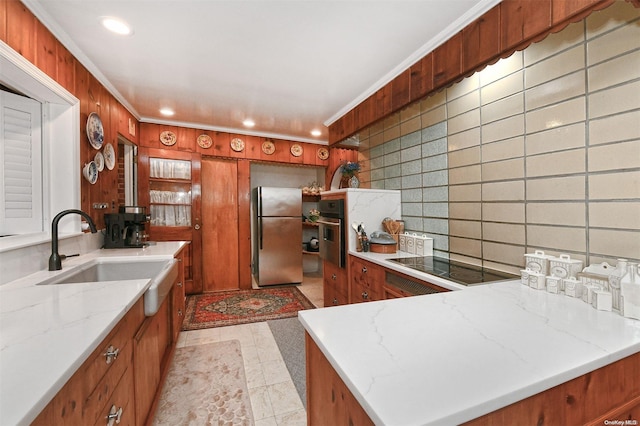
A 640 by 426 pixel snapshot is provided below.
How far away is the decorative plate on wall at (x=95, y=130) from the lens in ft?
6.91

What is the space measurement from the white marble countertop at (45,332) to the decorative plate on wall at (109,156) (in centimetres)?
135

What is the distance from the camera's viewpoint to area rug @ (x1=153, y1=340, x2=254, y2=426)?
1.58m

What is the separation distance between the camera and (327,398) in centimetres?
77

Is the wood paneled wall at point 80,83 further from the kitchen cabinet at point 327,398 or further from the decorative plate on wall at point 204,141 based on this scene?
the kitchen cabinet at point 327,398

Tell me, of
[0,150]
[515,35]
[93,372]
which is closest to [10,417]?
[93,372]

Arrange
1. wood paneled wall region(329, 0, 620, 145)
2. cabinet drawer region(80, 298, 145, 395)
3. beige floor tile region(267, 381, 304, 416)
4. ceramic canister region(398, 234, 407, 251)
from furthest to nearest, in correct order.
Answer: ceramic canister region(398, 234, 407, 251), beige floor tile region(267, 381, 304, 416), wood paneled wall region(329, 0, 620, 145), cabinet drawer region(80, 298, 145, 395)

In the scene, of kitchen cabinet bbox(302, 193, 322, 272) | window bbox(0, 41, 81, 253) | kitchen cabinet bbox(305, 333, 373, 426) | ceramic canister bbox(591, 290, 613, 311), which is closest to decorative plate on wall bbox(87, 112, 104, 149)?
window bbox(0, 41, 81, 253)

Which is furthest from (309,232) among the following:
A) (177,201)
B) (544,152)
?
(544,152)

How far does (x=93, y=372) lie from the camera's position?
0.84 metres

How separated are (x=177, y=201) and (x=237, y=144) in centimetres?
115

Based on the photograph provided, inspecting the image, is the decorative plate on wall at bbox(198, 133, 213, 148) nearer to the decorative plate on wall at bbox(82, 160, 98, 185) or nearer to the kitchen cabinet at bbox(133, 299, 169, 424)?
the decorative plate on wall at bbox(82, 160, 98, 185)

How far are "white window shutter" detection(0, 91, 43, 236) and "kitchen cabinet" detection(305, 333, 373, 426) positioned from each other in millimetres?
Answer: 1993

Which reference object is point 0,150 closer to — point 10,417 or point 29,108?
point 29,108

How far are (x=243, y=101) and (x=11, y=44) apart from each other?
→ 5.56ft
